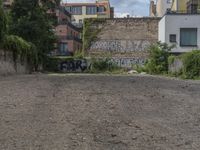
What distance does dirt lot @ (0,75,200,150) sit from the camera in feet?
33.2

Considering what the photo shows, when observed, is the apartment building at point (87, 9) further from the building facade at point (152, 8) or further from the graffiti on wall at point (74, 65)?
the graffiti on wall at point (74, 65)

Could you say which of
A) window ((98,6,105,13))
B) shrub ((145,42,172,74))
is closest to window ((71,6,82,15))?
window ((98,6,105,13))

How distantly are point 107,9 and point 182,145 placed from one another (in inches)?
5870

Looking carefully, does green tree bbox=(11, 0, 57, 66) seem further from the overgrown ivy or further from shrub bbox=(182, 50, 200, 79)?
shrub bbox=(182, 50, 200, 79)

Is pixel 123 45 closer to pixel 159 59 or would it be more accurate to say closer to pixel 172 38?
pixel 172 38

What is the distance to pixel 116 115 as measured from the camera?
13.3m

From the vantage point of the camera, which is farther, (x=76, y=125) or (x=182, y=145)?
(x=76, y=125)

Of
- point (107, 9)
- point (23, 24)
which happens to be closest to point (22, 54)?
point (23, 24)

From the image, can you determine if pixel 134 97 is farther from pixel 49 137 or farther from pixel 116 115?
pixel 49 137

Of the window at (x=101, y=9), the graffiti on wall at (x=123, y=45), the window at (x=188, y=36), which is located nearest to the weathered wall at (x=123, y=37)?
the graffiti on wall at (x=123, y=45)

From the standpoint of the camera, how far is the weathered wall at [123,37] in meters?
72.4

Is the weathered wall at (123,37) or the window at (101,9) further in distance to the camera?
the window at (101,9)

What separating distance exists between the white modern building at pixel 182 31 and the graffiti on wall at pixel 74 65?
36.9ft

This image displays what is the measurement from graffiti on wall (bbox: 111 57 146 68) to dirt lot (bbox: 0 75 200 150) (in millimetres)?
53394
